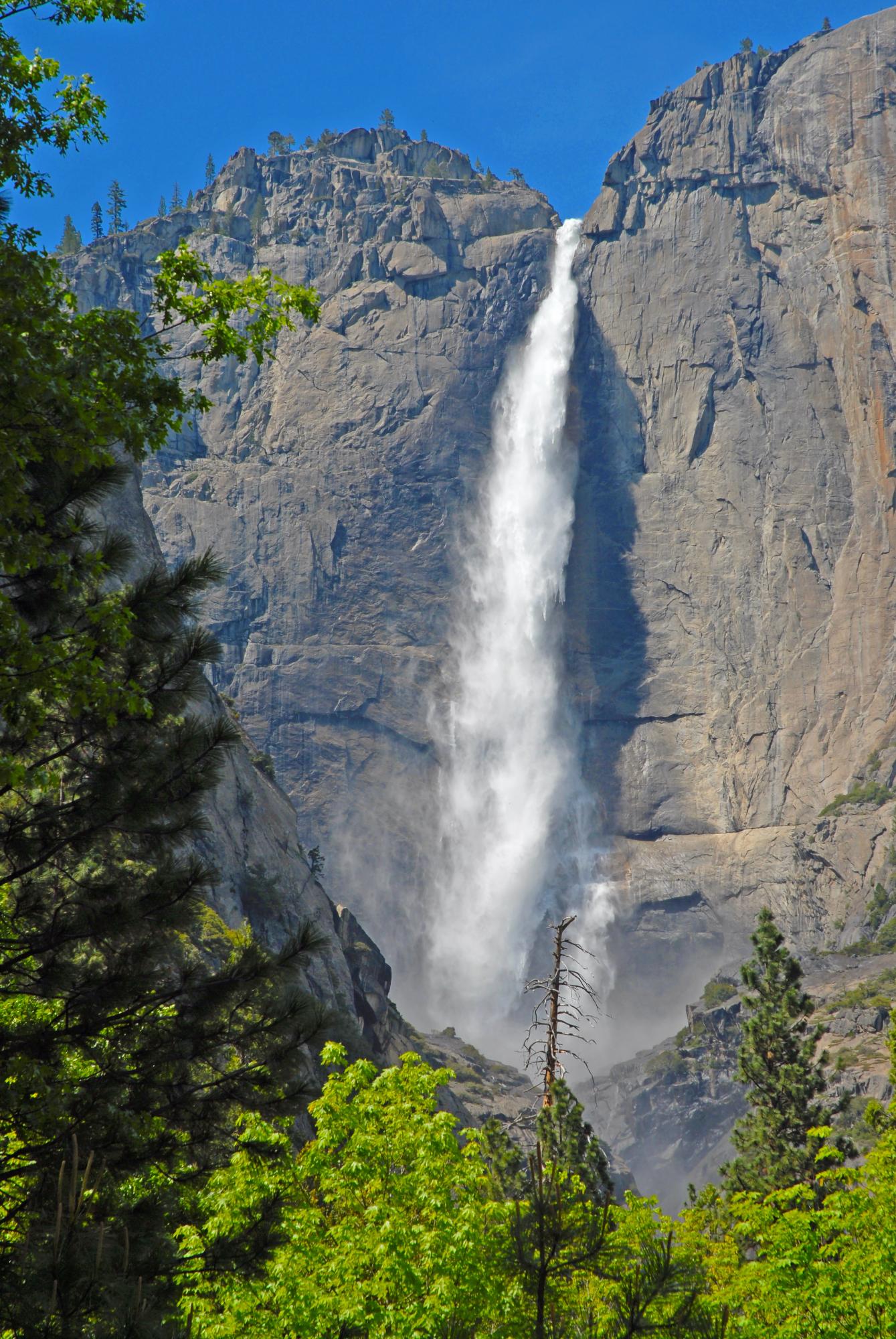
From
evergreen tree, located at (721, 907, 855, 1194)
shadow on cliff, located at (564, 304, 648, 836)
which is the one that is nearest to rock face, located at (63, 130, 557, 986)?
shadow on cliff, located at (564, 304, 648, 836)

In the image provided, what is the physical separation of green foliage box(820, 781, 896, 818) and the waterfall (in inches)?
787

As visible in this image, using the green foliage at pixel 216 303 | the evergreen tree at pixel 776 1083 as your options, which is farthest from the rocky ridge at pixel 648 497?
the green foliage at pixel 216 303

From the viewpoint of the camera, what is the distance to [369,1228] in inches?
547

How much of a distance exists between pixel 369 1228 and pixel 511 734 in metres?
87.3

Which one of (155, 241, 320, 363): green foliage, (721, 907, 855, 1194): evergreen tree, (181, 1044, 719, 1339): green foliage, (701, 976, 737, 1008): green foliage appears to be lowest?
(181, 1044, 719, 1339): green foliage

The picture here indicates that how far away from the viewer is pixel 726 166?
10562 centimetres

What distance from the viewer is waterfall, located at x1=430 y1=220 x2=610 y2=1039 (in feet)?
318

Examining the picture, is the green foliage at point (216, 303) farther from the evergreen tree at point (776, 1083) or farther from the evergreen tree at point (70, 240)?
the evergreen tree at point (70, 240)

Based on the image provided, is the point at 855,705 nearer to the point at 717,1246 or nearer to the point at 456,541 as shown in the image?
the point at 456,541

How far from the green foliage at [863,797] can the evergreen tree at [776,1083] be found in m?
51.9

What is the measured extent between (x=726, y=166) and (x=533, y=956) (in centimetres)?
7042

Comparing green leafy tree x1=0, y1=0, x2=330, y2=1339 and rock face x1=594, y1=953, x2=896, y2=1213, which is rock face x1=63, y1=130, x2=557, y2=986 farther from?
green leafy tree x1=0, y1=0, x2=330, y2=1339

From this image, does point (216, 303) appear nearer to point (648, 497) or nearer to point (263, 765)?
point (263, 765)

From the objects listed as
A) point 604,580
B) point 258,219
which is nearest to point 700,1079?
point 604,580
